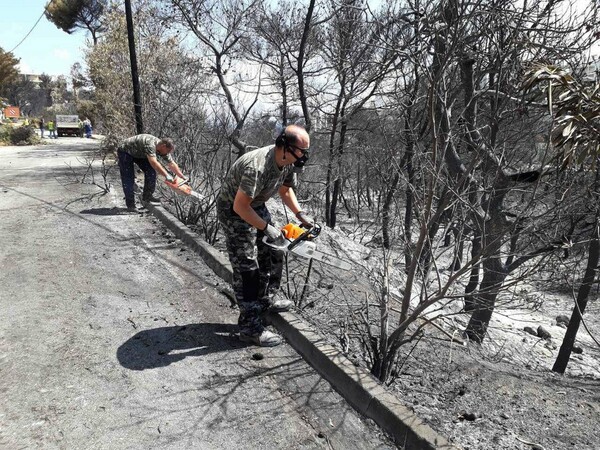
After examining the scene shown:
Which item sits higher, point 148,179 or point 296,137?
point 296,137

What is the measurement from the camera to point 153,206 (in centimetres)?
816

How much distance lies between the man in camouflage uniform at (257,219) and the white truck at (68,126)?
42.1 m

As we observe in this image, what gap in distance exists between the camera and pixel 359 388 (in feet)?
9.86

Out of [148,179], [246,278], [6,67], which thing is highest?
[6,67]

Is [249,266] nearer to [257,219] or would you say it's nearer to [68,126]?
[257,219]

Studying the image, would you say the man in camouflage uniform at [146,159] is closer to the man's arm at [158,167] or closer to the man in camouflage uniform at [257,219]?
the man's arm at [158,167]

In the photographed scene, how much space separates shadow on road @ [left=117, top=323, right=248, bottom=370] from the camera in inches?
134

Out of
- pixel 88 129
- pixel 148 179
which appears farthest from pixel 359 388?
pixel 88 129

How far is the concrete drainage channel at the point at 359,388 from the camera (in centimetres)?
261

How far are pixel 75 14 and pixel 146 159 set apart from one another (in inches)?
1578

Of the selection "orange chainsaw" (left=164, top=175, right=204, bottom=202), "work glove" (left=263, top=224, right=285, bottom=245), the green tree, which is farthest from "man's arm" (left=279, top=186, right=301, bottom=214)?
the green tree

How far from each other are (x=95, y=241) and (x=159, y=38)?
12.6 meters

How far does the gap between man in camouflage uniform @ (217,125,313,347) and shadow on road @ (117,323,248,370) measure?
22 centimetres

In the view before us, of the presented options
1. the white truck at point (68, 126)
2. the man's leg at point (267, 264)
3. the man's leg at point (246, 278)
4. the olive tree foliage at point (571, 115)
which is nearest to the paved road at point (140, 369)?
the man's leg at point (246, 278)
